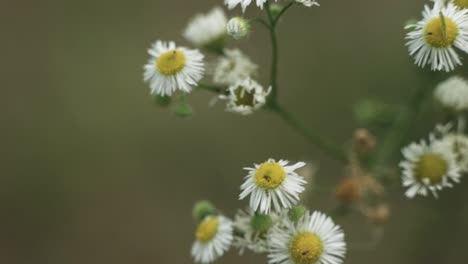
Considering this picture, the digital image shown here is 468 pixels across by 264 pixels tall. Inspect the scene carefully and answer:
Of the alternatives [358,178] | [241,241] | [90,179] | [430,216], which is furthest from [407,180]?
[90,179]

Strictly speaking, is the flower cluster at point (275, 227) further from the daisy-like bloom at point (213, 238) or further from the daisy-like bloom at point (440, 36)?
the daisy-like bloom at point (440, 36)

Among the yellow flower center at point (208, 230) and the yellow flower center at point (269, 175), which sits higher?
the yellow flower center at point (269, 175)

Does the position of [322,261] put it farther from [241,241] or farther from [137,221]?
[137,221]

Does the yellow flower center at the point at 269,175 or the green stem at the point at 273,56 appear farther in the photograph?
the green stem at the point at 273,56

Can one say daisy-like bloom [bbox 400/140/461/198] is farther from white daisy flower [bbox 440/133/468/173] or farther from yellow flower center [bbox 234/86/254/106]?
yellow flower center [bbox 234/86/254/106]

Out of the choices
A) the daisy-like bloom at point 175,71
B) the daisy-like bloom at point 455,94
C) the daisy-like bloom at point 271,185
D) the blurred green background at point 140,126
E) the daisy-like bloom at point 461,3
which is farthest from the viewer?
the blurred green background at point 140,126

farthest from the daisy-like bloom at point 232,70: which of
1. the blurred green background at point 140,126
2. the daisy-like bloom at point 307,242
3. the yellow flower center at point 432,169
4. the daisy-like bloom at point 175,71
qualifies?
the blurred green background at point 140,126

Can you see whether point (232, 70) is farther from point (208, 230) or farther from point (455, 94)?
point (455, 94)
